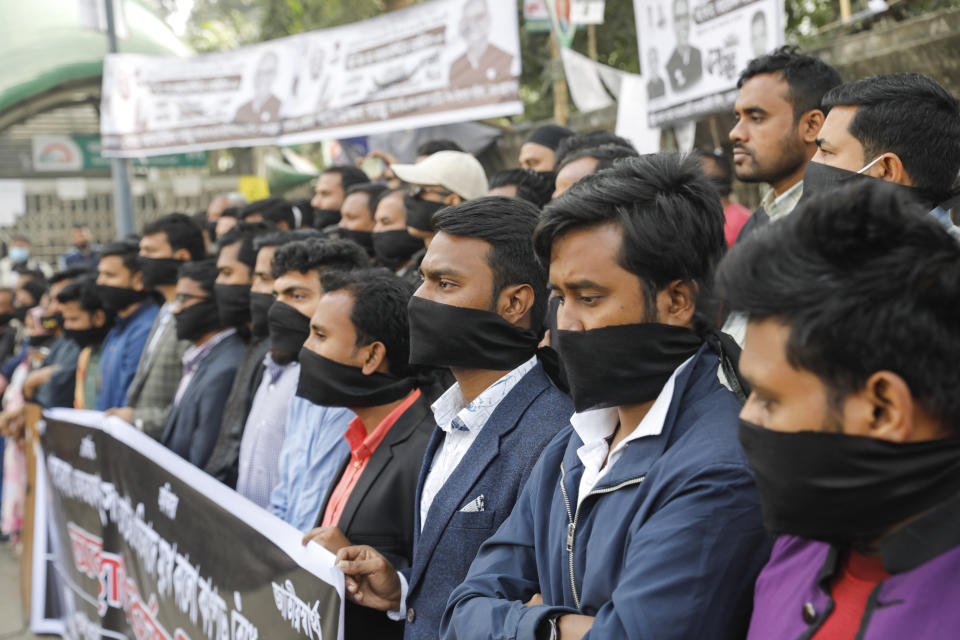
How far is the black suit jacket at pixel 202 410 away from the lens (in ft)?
15.3

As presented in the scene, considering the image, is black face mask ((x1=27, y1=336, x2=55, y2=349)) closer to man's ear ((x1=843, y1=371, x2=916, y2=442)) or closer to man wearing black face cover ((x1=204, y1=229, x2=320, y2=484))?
man wearing black face cover ((x1=204, y1=229, x2=320, y2=484))

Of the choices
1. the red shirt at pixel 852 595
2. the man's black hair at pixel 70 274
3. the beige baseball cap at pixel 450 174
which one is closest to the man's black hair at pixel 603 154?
the beige baseball cap at pixel 450 174

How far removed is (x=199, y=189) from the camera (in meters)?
16.8

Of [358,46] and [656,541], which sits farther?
[358,46]

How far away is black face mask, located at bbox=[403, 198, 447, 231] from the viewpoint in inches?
191

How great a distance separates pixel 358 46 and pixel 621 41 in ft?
15.0

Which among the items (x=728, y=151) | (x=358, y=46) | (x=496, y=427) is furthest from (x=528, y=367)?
(x=358, y=46)

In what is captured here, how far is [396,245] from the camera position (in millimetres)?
5156

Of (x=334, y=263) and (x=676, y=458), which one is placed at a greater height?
(x=334, y=263)

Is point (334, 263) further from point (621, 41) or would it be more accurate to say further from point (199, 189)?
point (199, 189)

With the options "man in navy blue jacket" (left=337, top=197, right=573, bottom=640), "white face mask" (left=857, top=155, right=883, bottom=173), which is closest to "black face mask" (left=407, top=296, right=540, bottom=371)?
"man in navy blue jacket" (left=337, top=197, right=573, bottom=640)

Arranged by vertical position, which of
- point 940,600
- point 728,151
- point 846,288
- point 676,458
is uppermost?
point 728,151

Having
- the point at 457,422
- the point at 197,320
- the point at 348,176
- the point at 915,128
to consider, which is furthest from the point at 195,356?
the point at 915,128

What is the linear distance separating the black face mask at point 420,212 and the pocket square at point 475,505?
8.53 feet
